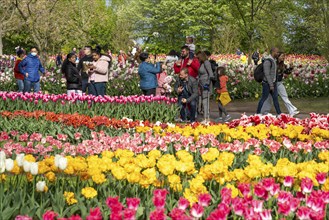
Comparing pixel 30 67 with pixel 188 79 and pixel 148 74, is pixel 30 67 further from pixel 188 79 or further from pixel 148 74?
pixel 188 79

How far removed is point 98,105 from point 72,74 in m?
2.11

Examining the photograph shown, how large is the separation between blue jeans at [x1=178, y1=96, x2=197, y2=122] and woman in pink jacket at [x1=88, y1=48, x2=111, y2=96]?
5.92 ft

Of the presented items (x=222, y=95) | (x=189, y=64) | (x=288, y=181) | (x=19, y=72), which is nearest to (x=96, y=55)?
(x=189, y=64)

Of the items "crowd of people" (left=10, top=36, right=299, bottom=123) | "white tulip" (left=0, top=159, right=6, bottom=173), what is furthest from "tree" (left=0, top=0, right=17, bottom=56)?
"white tulip" (left=0, top=159, right=6, bottom=173)

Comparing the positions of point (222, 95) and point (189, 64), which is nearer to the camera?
Answer: point (189, 64)

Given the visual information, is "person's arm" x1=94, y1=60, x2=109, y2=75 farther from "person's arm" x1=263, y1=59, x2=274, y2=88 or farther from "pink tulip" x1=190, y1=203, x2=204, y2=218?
"pink tulip" x1=190, y1=203, x2=204, y2=218

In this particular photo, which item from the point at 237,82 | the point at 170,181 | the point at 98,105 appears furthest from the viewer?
the point at 237,82

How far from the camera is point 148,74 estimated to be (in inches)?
521

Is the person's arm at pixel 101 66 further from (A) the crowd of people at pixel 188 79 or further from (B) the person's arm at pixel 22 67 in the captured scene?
(B) the person's arm at pixel 22 67

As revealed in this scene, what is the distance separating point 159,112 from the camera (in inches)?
498

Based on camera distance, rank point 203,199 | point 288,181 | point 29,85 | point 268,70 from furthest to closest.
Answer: point 29,85
point 268,70
point 288,181
point 203,199

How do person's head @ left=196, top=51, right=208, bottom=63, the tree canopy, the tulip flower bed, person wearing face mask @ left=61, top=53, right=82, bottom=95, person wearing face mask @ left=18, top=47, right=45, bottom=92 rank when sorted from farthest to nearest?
the tree canopy → person wearing face mask @ left=18, top=47, right=45, bottom=92 → person wearing face mask @ left=61, top=53, right=82, bottom=95 → person's head @ left=196, top=51, right=208, bottom=63 → the tulip flower bed

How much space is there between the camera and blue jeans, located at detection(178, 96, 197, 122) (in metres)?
12.6

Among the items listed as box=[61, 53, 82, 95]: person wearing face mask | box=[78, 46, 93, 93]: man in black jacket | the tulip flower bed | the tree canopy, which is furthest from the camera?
the tree canopy
